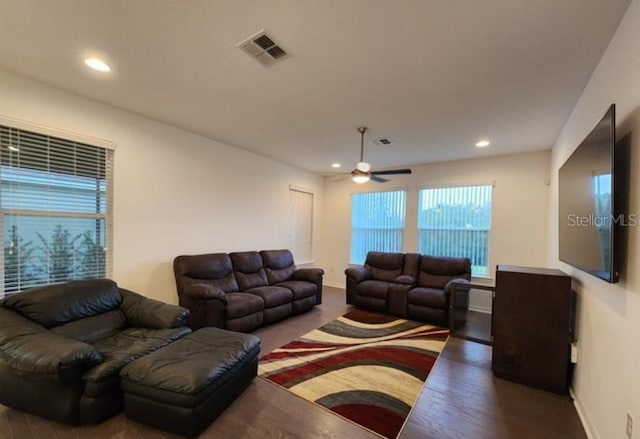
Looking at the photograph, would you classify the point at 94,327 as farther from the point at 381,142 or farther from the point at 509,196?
the point at 509,196

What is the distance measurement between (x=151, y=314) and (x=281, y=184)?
3511 mm

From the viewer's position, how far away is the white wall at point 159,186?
2.83m

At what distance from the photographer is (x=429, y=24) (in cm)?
176

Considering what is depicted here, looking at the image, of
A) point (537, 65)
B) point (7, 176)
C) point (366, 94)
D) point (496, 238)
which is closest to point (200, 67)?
point (366, 94)

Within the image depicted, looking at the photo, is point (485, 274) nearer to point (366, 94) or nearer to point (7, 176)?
point (366, 94)

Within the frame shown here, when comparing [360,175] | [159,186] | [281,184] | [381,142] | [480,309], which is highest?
[381,142]

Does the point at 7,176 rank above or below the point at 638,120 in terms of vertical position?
below

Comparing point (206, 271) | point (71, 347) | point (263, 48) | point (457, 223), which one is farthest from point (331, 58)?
point (457, 223)

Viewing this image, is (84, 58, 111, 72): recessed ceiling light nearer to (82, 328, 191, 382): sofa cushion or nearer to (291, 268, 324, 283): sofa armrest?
(82, 328, 191, 382): sofa cushion

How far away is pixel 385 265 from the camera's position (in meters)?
5.26

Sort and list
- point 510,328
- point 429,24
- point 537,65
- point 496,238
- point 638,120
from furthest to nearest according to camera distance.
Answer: point 496,238 → point 510,328 → point 537,65 → point 429,24 → point 638,120

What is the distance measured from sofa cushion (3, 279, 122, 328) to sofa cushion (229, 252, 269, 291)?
1.66 m

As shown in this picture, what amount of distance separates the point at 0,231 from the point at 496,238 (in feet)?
21.2

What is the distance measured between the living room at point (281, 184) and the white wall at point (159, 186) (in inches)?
0.5
